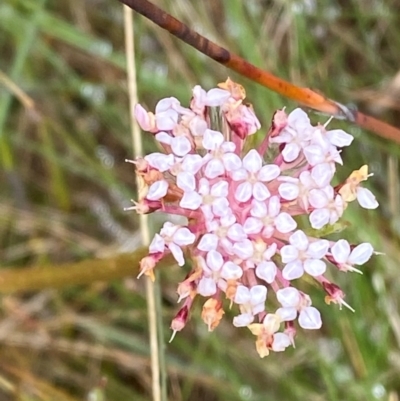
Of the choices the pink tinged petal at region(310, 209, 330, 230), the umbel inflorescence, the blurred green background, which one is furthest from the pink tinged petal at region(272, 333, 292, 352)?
the blurred green background

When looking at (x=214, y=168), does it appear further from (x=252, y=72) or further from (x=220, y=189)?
(x=252, y=72)

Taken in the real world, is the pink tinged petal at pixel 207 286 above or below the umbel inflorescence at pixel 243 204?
below

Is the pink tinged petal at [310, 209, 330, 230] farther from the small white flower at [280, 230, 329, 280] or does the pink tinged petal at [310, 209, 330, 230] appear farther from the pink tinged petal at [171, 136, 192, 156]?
the pink tinged petal at [171, 136, 192, 156]

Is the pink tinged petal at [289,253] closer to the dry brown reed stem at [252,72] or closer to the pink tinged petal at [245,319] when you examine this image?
the pink tinged petal at [245,319]

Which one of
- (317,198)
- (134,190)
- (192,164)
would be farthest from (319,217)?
(134,190)

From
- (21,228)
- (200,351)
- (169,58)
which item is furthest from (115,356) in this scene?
(169,58)

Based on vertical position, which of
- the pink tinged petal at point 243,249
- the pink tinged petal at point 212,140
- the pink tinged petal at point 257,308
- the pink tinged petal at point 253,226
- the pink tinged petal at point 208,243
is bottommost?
the pink tinged petal at point 257,308

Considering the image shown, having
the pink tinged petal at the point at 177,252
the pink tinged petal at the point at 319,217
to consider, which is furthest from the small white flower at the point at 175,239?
the pink tinged petal at the point at 319,217
